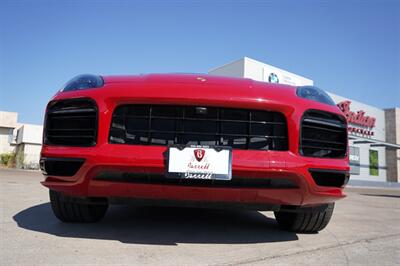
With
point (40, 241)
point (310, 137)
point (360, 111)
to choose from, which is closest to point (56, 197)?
point (40, 241)

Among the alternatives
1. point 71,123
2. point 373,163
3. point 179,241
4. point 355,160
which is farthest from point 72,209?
point 373,163

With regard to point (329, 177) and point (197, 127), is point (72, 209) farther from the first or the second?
point (329, 177)

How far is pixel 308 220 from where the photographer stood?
314cm

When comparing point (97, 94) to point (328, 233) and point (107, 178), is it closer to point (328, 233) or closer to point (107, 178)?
point (107, 178)

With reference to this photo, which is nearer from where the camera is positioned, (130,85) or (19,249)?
(19,249)

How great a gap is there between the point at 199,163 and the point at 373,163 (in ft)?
120

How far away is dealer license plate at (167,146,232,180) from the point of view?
7.76 ft

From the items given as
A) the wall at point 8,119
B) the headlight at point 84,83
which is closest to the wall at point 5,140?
the wall at point 8,119

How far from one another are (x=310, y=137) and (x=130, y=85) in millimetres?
1357

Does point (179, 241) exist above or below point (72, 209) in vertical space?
below

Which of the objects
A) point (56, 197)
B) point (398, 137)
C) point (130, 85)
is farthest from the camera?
point (398, 137)

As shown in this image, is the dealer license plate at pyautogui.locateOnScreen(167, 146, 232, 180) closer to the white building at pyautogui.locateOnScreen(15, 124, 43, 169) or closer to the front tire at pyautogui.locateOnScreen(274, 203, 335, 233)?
the front tire at pyautogui.locateOnScreen(274, 203, 335, 233)

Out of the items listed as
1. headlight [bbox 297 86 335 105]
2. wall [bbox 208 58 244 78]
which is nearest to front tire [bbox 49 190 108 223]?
headlight [bbox 297 86 335 105]

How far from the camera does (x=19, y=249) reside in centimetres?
229
